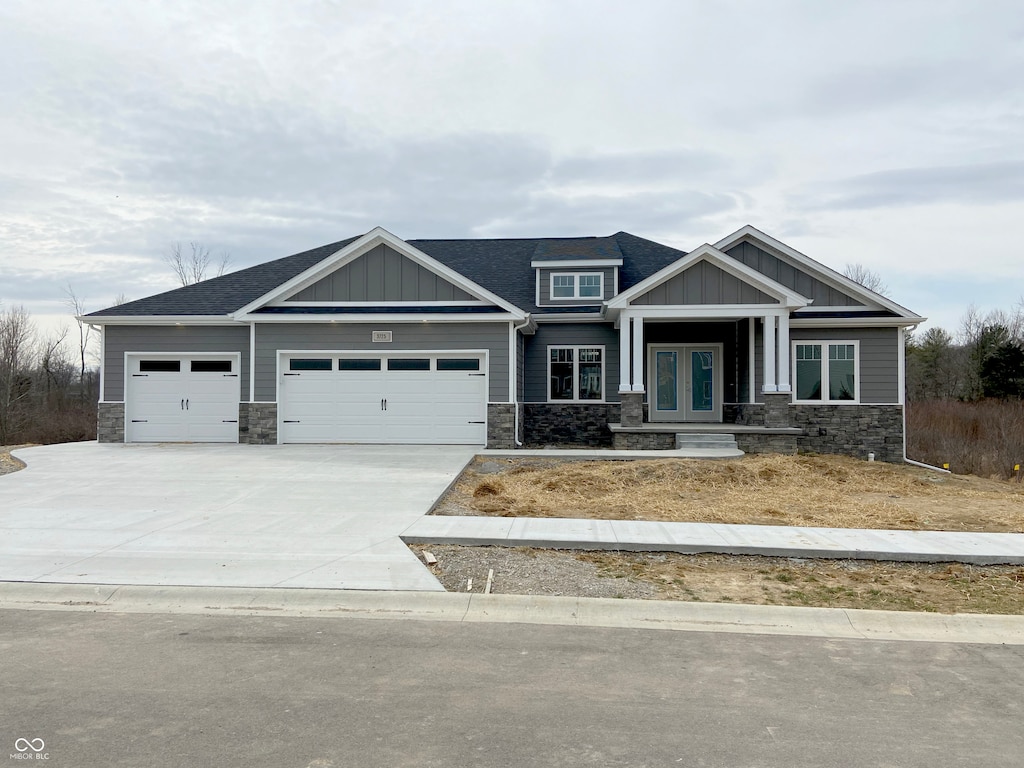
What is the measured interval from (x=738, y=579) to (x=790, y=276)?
14406mm

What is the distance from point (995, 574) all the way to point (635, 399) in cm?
1083

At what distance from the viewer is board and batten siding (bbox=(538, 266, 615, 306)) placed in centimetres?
2067

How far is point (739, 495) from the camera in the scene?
38.2 feet

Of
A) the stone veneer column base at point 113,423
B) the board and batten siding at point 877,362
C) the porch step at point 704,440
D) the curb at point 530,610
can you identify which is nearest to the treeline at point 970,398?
the board and batten siding at point 877,362

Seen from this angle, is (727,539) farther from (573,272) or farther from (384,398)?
(573,272)

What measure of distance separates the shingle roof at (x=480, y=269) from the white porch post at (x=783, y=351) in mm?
4869

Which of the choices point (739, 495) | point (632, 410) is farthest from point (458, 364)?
point (739, 495)

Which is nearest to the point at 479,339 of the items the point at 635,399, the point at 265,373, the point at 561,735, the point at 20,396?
the point at 635,399

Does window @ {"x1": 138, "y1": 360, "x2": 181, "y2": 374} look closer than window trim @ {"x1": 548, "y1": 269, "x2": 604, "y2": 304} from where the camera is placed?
Yes

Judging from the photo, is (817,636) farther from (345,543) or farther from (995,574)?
(345,543)

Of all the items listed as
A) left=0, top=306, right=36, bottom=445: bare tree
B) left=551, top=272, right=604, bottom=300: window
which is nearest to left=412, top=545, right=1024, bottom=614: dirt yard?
left=551, top=272, right=604, bottom=300: window

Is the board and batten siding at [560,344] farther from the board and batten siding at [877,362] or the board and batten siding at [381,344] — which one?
the board and batten siding at [877,362]

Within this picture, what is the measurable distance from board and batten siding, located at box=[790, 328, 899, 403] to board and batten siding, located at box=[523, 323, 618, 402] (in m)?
5.78

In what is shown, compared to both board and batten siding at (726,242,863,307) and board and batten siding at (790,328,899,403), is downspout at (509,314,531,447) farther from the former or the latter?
board and batten siding at (790,328,899,403)
